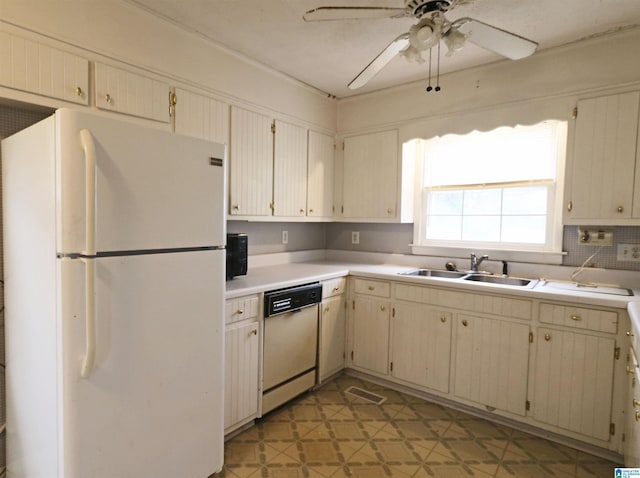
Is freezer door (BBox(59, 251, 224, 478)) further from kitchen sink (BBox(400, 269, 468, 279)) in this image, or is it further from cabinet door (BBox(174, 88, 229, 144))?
kitchen sink (BBox(400, 269, 468, 279))

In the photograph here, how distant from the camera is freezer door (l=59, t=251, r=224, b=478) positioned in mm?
1281

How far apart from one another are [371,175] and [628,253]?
1.89m

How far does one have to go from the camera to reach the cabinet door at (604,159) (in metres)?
2.16

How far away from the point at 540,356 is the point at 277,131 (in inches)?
92.5

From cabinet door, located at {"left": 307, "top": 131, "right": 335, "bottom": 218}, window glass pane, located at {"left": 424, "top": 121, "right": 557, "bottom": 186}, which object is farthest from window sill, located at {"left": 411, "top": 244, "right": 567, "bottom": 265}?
cabinet door, located at {"left": 307, "top": 131, "right": 335, "bottom": 218}

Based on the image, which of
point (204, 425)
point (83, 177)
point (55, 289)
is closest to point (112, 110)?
point (83, 177)

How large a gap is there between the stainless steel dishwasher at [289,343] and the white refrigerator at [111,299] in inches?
22.0

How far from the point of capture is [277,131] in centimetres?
285

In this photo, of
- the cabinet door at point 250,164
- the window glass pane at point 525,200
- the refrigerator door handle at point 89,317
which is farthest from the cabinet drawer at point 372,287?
the refrigerator door handle at point 89,317

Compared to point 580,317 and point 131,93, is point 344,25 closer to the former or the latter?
point 131,93

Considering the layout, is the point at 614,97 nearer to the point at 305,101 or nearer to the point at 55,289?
the point at 305,101

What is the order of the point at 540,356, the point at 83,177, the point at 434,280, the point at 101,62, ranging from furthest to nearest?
the point at 434,280
the point at 540,356
the point at 101,62
the point at 83,177

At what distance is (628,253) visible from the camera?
2.32 meters

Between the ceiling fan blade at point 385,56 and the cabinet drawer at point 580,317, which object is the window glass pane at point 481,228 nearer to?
the cabinet drawer at point 580,317
